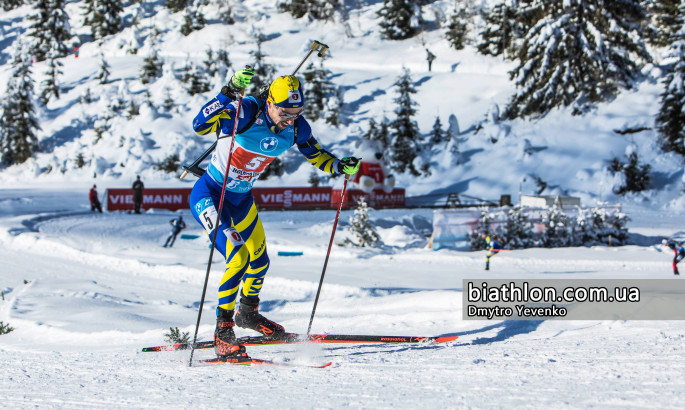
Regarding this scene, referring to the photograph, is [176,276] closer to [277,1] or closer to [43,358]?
[43,358]

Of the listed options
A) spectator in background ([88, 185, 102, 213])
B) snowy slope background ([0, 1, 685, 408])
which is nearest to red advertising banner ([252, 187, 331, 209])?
snowy slope background ([0, 1, 685, 408])

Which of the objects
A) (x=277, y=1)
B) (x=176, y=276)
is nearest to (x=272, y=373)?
(x=176, y=276)

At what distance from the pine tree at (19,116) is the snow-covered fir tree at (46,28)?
15455 millimetres

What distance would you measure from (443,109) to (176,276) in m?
35.9

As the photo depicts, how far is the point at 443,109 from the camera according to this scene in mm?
46000

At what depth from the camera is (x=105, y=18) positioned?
73438mm

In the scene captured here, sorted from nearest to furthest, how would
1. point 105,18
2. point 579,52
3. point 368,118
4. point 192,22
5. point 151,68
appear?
point 579,52 < point 368,118 < point 151,68 < point 192,22 < point 105,18

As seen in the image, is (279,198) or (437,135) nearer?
(279,198)

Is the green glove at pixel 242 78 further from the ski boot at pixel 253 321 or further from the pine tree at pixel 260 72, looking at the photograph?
the pine tree at pixel 260 72

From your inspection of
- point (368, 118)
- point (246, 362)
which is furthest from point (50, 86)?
point (246, 362)

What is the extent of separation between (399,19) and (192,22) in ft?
80.6

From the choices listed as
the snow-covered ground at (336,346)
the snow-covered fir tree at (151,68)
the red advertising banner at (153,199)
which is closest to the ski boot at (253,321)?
the snow-covered ground at (336,346)

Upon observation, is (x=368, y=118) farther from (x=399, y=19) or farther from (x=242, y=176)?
(x=242, y=176)

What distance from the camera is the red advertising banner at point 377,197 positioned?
27.1m
